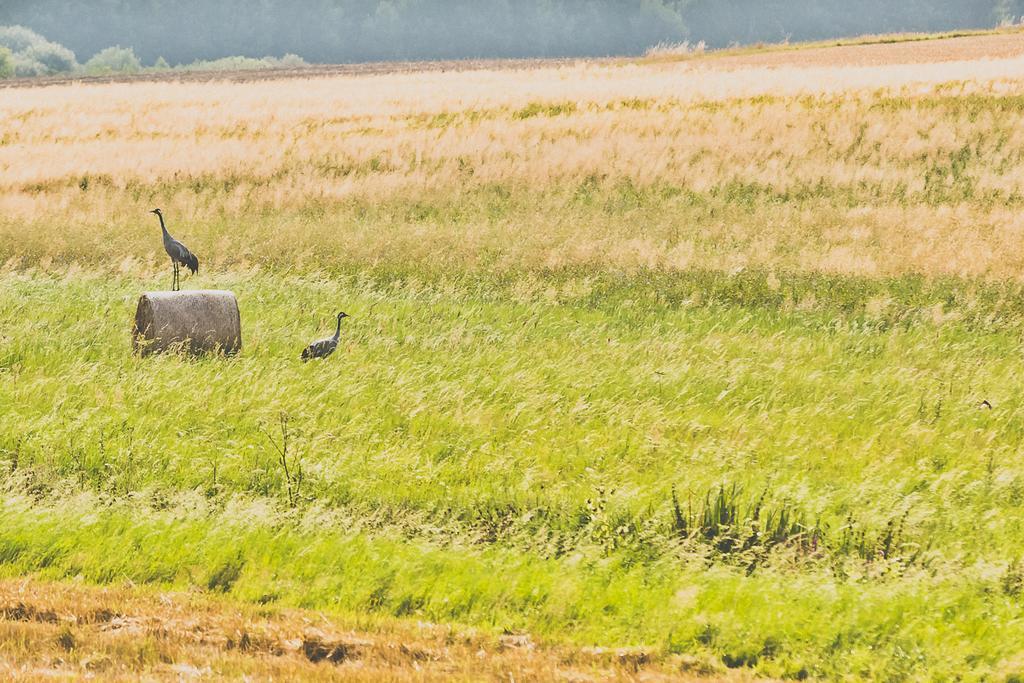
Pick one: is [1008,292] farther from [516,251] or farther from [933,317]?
[516,251]

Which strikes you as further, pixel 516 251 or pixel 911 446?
pixel 516 251

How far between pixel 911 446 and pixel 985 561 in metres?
2.29

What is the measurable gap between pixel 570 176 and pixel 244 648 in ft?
68.7

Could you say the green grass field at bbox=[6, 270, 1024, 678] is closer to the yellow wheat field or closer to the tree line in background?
the yellow wheat field

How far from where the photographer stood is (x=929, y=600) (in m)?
6.83

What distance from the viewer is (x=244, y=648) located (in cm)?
615

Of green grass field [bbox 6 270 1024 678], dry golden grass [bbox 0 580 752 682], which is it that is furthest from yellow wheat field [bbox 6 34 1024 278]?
dry golden grass [bbox 0 580 752 682]

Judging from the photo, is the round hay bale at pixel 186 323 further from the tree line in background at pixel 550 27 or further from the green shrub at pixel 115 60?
the green shrub at pixel 115 60

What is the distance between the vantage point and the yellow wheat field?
19094mm

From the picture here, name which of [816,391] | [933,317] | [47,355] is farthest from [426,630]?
[933,317]

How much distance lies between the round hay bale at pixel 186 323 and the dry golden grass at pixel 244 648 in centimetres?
495

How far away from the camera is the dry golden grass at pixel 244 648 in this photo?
5773 millimetres

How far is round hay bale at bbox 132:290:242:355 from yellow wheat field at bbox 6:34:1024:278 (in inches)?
A: 261

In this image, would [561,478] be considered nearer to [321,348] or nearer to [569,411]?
[569,411]
